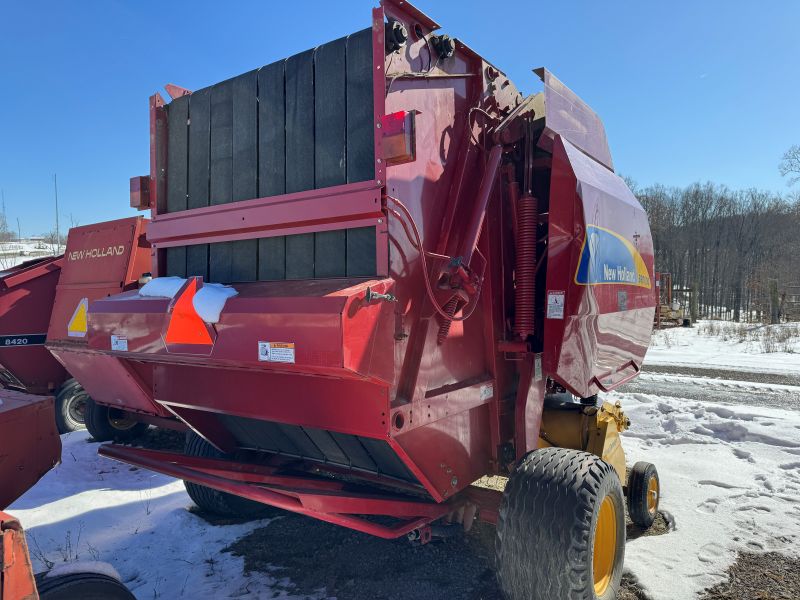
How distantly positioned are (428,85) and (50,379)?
23.0 ft

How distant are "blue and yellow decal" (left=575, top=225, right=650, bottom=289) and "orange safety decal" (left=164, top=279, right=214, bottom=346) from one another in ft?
6.36

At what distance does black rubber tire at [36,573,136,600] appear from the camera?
1893 mm

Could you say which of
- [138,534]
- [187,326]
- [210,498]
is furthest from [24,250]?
[187,326]

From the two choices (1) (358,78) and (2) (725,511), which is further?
(2) (725,511)

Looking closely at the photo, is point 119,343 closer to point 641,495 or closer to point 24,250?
point 641,495

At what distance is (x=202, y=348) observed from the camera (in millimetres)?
2473

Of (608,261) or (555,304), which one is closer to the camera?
(555,304)

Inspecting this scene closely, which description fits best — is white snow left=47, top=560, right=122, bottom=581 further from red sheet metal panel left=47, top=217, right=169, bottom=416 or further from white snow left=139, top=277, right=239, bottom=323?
red sheet metal panel left=47, top=217, right=169, bottom=416

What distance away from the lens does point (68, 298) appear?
231 inches

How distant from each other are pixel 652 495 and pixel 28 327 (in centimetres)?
750

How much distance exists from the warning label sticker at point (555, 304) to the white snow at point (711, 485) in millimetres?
1717

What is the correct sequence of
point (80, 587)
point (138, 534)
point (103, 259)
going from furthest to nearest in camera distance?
1. point (103, 259)
2. point (138, 534)
3. point (80, 587)

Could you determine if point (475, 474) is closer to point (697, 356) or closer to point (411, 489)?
point (411, 489)

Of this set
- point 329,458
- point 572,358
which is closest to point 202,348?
point 329,458
